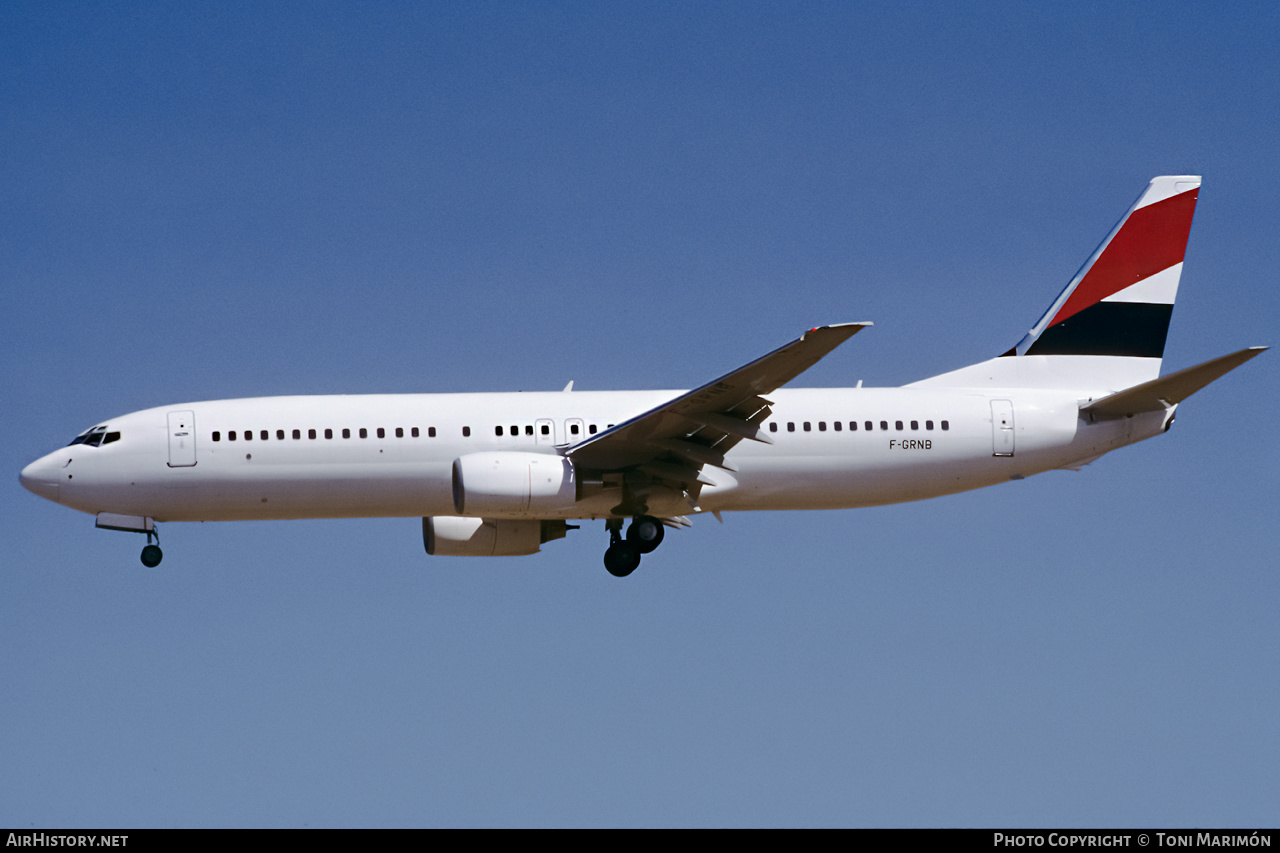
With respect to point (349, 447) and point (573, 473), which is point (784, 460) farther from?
point (349, 447)

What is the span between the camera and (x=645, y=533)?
108ft

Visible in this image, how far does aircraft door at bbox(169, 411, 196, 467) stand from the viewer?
3206cm

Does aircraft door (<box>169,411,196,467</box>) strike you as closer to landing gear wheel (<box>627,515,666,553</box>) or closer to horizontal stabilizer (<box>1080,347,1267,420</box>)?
landing gear wheel (<box>627,515,666,553</box>)

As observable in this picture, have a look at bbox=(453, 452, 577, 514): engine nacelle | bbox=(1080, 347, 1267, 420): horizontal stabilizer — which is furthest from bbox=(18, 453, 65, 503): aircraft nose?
bbox=(1080, 347, 1267, 420): horizontal stabilizer

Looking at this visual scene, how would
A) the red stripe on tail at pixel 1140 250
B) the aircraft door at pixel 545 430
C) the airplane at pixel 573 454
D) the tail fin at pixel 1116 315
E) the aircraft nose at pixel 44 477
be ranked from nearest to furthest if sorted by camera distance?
the airplane at pixel 573 454 → the aircraft nose at pixel 44 477 → the aircraft door at pixel 545 430 → the tail fin at pixel 1116 315 → the red stripe on tail at pixel 1140 250

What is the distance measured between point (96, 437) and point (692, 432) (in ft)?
39.4

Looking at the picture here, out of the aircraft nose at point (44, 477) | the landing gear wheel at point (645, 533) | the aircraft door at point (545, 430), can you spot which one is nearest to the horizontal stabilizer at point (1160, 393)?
the landing gear wheel at point (645, 533)

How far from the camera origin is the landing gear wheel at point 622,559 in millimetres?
33375

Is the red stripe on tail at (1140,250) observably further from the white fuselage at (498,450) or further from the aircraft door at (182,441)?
the aircraft door at (182,441)

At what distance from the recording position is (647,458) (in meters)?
31.9

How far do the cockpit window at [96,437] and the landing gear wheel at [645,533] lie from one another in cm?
1051

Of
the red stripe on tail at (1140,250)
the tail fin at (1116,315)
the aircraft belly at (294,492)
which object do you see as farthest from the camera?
the red stripe on tail at (1140,250)
